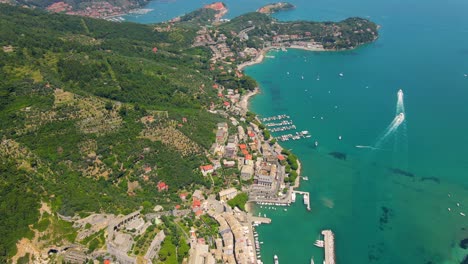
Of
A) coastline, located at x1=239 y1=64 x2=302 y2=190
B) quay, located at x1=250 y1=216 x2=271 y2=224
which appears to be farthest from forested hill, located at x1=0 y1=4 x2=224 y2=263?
quay, located at x1=250 y1=216 x2=271 y2=224

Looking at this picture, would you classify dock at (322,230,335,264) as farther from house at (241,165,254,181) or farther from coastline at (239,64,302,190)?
house at (241,165,254,181)

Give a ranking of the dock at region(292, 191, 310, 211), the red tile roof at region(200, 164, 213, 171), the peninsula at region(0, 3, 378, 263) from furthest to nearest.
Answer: the red tile roof at region(200, 164, 213, 171), the dock at region(292, 191, 310, 211), the peninsula at region(0, 3, 378, 263)

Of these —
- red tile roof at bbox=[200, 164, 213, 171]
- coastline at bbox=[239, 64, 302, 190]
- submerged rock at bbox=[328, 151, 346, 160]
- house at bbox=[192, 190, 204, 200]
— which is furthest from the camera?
→ submerged rock at bbox=[328, 151, 346, 160]

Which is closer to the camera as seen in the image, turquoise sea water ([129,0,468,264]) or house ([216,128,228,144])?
turquoise sea water ([129,0,468,264])

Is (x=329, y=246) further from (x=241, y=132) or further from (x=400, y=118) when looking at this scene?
(x=400, y=118)

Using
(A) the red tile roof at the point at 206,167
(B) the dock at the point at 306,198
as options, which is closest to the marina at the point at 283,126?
(B) the dock at the point at 306,198

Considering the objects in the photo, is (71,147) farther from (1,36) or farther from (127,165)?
(1,36)
